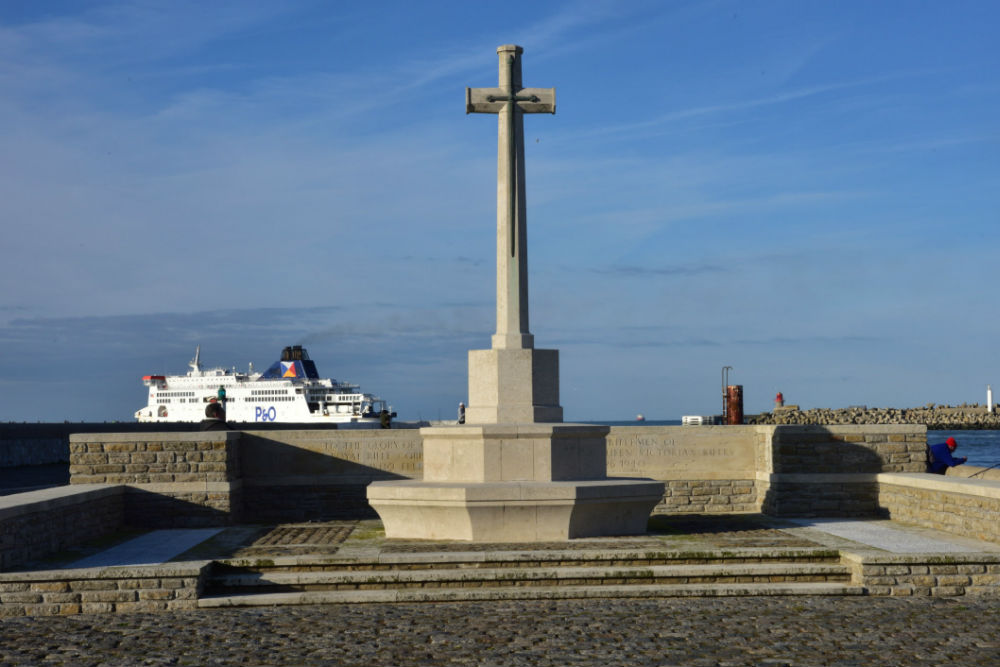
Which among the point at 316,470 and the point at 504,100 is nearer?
the point at 504,100

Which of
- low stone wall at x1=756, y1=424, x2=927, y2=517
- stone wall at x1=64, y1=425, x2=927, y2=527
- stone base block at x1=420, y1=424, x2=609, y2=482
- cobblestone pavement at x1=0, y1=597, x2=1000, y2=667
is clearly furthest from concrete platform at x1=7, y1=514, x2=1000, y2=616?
low stone wall at x1=756, y1=424, x2=927, y2=517

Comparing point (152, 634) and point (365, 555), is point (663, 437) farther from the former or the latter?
point (152, 634)

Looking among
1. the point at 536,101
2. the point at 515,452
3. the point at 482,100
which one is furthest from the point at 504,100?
the point at 515,452

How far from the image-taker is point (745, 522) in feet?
46.8

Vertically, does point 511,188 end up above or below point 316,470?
above

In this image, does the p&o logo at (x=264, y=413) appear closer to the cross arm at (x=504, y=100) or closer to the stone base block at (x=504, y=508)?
the cross arm at (x=504, y=100)

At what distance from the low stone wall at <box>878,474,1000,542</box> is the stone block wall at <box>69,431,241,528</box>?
9.26 meters

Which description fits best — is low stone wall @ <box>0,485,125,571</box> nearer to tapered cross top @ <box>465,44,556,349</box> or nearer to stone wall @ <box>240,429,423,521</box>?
stone wall @ <box>240,429,423,521</box>

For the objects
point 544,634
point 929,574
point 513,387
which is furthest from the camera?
point 513,387

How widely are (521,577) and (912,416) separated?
107287mm

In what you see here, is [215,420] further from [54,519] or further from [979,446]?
[979,446]

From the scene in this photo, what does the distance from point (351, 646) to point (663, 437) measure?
8.75 m

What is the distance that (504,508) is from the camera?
12.1 metres

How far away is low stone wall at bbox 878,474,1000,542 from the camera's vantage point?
12023 mm
